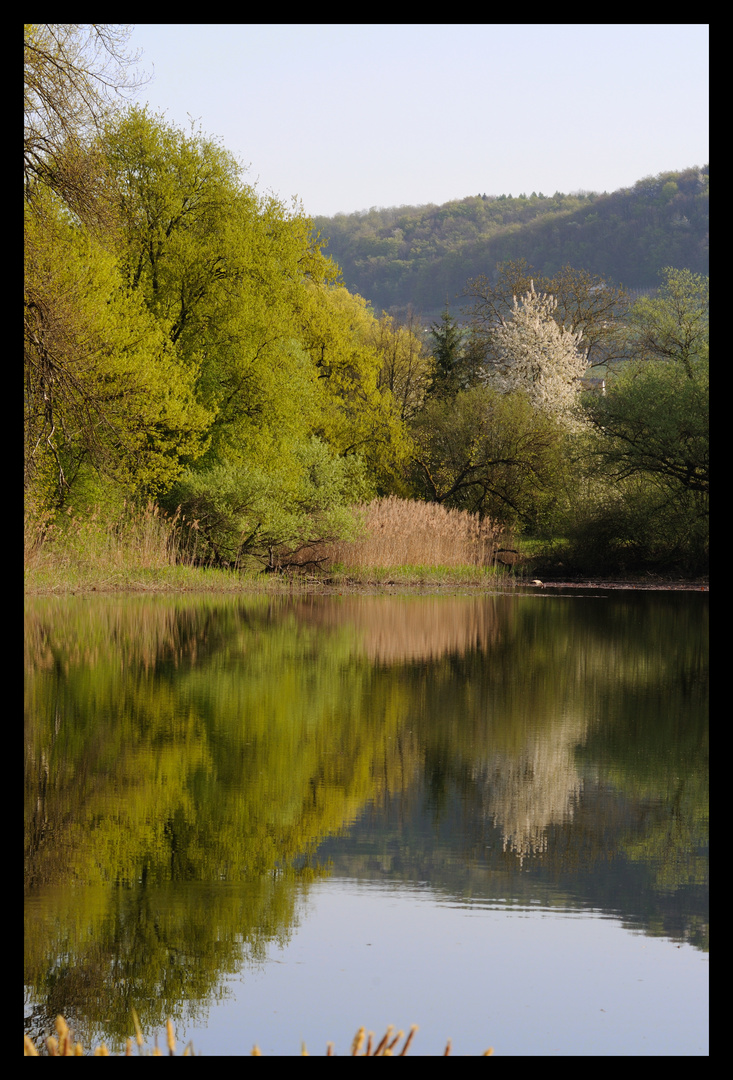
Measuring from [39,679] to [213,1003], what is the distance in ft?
28.7

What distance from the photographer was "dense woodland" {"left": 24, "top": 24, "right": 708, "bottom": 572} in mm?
16891

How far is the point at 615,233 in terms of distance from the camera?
98000mm

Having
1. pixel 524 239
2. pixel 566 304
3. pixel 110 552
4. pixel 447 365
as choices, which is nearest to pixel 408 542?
pixel 110 552

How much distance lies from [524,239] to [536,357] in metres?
47.5

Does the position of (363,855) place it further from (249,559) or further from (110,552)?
(249,559)

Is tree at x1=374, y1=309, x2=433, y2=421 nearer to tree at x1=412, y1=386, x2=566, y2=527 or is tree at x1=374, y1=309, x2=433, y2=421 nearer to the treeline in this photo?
tree at x1=412, y1=386, x2=566, y2=527

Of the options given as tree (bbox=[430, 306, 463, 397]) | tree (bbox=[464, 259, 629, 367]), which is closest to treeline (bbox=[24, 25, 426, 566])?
tree (bbox=[430, 306, 463, 397])

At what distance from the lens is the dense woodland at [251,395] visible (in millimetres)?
16891

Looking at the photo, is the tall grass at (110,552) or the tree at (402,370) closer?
the tall grass at (110,552)

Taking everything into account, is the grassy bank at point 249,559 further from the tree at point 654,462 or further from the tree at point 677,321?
the tree at point 677,321

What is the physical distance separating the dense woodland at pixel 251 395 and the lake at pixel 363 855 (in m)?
7.08

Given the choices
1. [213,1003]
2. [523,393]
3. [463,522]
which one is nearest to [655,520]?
[463,522]

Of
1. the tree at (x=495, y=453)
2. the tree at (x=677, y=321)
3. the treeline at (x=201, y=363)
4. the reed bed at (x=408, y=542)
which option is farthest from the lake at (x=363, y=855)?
the tree at (x=677, y=321)
